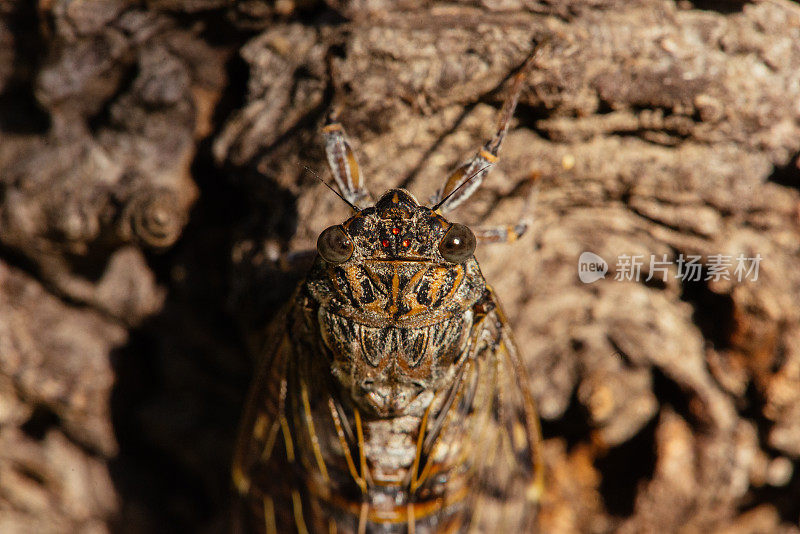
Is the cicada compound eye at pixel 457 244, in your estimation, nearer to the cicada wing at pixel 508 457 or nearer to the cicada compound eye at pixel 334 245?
the cicada compound eye at pixel 334 245

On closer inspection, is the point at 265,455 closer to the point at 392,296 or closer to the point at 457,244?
the point at 392,296

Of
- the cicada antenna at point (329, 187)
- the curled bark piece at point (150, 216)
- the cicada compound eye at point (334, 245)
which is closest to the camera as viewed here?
the cicada compound eye at point (334, 245)

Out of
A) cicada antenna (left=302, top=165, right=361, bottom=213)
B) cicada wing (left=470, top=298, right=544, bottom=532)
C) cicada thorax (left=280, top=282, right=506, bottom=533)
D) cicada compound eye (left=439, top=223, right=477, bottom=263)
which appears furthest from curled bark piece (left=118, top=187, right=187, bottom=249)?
cicada wing (left=470, top=298, right=544, bottom=532)

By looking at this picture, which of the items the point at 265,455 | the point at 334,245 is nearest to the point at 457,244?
the point at 334,245

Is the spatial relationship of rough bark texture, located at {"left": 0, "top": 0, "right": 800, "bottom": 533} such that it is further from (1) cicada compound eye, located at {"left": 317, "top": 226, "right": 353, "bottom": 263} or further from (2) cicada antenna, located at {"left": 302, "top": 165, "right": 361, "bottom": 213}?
(1) cicada compound eye, located at {"left": 317, "top": 226, "right": 353, "bottom": 263}

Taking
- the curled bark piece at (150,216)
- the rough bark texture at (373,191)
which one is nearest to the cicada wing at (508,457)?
the rough bark texture at (373,191)

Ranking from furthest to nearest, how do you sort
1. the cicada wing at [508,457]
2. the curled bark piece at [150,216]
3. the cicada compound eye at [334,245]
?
the cicada wing at [508,457], the curled bark piece at [150,216], the cicada compound eye at [334,245]
